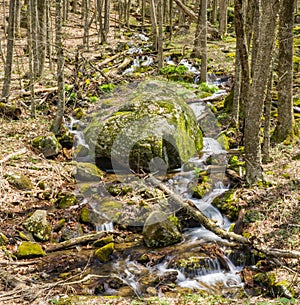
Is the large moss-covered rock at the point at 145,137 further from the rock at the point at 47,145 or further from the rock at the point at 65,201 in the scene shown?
the rock at the point at 65,201

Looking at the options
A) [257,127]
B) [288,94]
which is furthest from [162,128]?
[288,94]

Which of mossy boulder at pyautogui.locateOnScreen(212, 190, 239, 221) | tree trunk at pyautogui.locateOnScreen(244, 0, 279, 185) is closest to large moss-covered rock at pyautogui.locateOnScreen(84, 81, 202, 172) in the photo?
mossy boulder at pyautogui.locateOnScreen(212, 190, 239, 221)

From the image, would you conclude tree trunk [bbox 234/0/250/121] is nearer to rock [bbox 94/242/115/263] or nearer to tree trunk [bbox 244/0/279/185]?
tree trunk [bbox 244/0/279/185]

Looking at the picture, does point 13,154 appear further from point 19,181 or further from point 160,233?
point 160,233

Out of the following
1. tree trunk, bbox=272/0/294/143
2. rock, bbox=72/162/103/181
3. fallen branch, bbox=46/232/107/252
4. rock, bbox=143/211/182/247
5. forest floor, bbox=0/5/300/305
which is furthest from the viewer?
tree trunk, bbox=272/0/294/143

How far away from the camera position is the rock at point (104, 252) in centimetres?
646

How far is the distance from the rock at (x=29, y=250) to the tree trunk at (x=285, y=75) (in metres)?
7.36

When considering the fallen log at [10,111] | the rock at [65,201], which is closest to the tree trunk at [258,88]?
the rock at [65,201]

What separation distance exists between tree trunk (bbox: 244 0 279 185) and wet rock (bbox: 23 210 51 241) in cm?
468

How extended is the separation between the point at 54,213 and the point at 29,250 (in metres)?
1.45

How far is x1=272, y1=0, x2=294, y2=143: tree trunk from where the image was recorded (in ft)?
31.2

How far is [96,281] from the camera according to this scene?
584cm

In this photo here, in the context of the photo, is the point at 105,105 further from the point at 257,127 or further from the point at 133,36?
the point at 133,36

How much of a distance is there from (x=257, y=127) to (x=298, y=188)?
5.31ft
